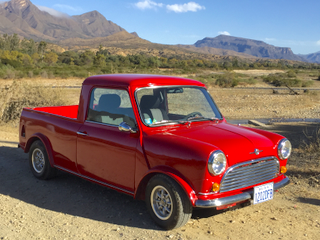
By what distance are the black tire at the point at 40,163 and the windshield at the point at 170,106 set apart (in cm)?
214

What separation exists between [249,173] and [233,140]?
40cm

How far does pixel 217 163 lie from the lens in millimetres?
3545

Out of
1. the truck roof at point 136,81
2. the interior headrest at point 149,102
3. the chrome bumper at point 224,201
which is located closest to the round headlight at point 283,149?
the chrome bumper at point 224,201

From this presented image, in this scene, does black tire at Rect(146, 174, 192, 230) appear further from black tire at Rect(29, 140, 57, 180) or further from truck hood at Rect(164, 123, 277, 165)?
black tire at Rect(29, 140, 57, 180)

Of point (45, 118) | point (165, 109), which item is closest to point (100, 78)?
point (165, 109)

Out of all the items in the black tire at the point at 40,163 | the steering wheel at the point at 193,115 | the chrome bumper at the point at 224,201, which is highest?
the steering wheel at the point at 193,115

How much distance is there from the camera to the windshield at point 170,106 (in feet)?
14.4

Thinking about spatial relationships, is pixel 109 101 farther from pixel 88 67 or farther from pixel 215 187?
pixel 88 67

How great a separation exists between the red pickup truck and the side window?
13mm

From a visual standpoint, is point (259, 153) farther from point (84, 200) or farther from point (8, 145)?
point (8, 145)

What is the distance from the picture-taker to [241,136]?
13.3 ft

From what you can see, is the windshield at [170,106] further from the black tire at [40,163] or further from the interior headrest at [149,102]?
the black tire at [40,163]

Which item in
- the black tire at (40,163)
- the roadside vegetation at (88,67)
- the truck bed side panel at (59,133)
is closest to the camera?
the truck bed side panel at (59,133)

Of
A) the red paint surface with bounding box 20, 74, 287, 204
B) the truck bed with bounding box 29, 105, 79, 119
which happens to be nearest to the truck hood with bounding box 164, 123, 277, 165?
the red paint surface with bounding box 20, 74, 287, 204
